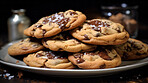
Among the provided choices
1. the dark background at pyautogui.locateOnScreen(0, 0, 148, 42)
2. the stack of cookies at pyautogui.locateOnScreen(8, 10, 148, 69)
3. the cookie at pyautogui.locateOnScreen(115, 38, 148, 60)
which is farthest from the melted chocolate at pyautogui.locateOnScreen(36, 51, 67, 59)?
the dark background at pyautogui.locateOnScreen(0, 0, 148, 42)

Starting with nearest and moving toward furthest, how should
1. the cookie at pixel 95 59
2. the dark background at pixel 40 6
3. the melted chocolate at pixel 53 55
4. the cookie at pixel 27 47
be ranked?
the cookie at pixel 95 59
the melted chocolate at pixel 53 55
the cookie at pixel 27 47
the dark background at pixel 40 6

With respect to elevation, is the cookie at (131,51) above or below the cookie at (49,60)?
below

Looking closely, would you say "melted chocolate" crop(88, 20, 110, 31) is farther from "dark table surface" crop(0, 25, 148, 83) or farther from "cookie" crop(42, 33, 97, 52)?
"dark table surface" crop(0, 25, 148, 83)

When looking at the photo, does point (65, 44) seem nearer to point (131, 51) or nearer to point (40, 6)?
point (131, 51)

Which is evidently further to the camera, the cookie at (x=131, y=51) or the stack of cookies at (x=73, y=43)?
the cookie at (x=131, y=51)

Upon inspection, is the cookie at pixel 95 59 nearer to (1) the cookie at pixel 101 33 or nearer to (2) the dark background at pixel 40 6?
(1) the cookie at pixel 101 33

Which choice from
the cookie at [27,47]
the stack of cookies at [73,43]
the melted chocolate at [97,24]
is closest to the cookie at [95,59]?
the stack of cookies at [73,43]

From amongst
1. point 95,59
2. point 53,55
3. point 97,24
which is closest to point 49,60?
point 53,55

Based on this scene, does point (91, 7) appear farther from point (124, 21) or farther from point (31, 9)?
point (124, 21)
